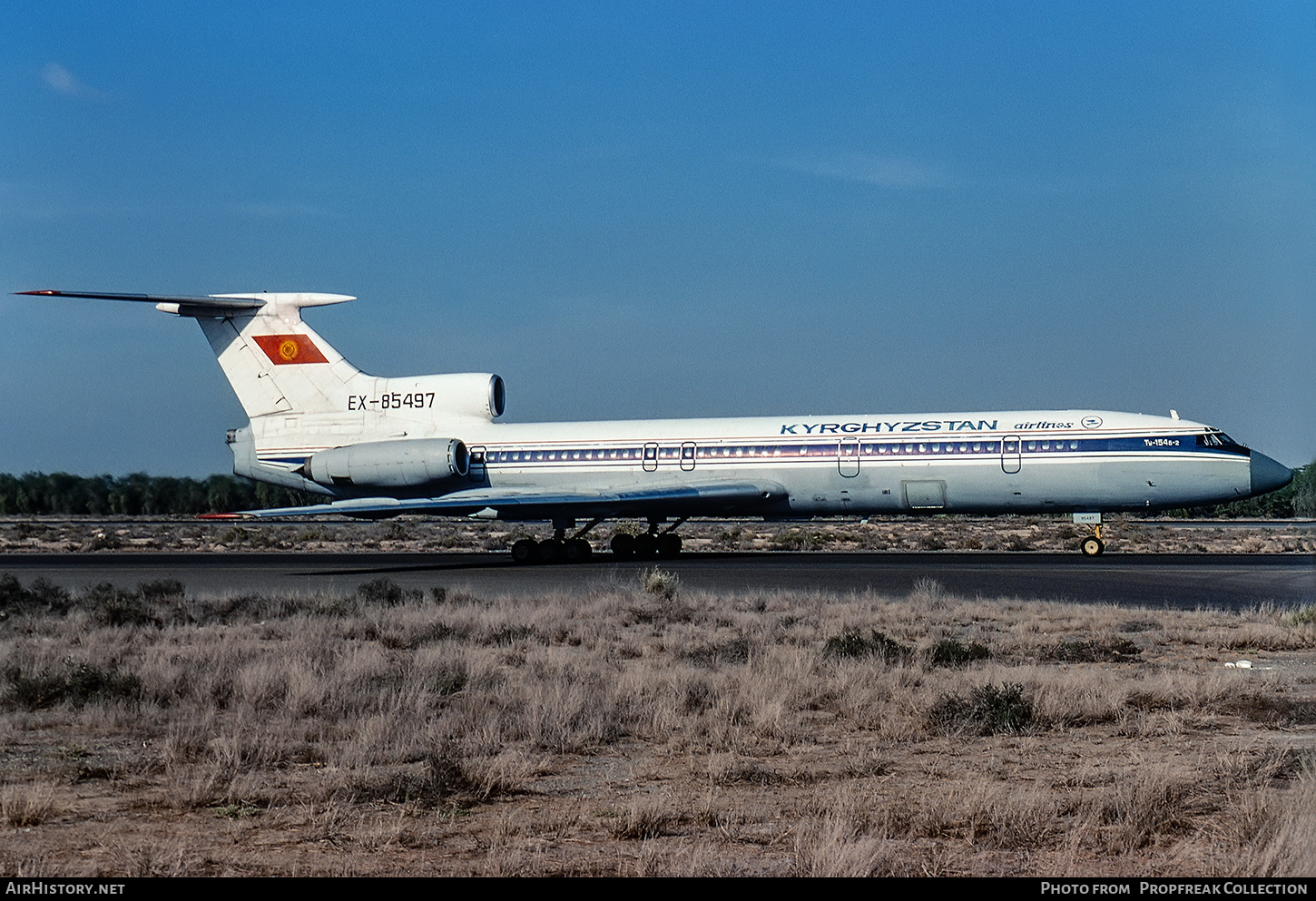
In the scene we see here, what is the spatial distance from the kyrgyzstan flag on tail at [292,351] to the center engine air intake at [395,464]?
9.61 ft

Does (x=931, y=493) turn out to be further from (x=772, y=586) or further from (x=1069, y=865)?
(x=1069, y=865)

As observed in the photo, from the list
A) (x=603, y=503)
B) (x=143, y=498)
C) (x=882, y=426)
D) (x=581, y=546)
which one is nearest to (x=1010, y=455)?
(x=882, y=426)

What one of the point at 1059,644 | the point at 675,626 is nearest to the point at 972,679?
the point at 1059,644

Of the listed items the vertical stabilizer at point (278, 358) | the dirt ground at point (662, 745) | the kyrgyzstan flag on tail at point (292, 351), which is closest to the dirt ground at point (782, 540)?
the vertical stabilizer at point (278, 358)

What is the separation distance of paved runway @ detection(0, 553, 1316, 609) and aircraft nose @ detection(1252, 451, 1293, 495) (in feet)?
5.75

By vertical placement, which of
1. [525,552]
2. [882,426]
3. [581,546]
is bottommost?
[525,552]

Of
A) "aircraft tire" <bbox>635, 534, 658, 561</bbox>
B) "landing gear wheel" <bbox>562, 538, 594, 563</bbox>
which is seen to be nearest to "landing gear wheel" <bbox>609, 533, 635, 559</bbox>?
"aircraft tire" <bbox>635, 534, 658, 561</bbox>

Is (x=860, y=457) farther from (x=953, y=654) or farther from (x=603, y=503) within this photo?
(x=953, y=654)

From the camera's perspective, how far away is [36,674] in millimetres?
12867

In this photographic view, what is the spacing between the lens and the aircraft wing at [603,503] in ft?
104

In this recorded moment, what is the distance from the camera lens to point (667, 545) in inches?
1359

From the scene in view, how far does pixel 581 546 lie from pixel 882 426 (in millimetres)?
8317

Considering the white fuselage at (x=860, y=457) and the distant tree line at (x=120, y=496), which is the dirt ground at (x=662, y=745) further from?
the distant tree line at (x=120, y=496)

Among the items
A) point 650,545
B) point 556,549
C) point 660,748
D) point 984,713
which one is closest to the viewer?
point 660,748
